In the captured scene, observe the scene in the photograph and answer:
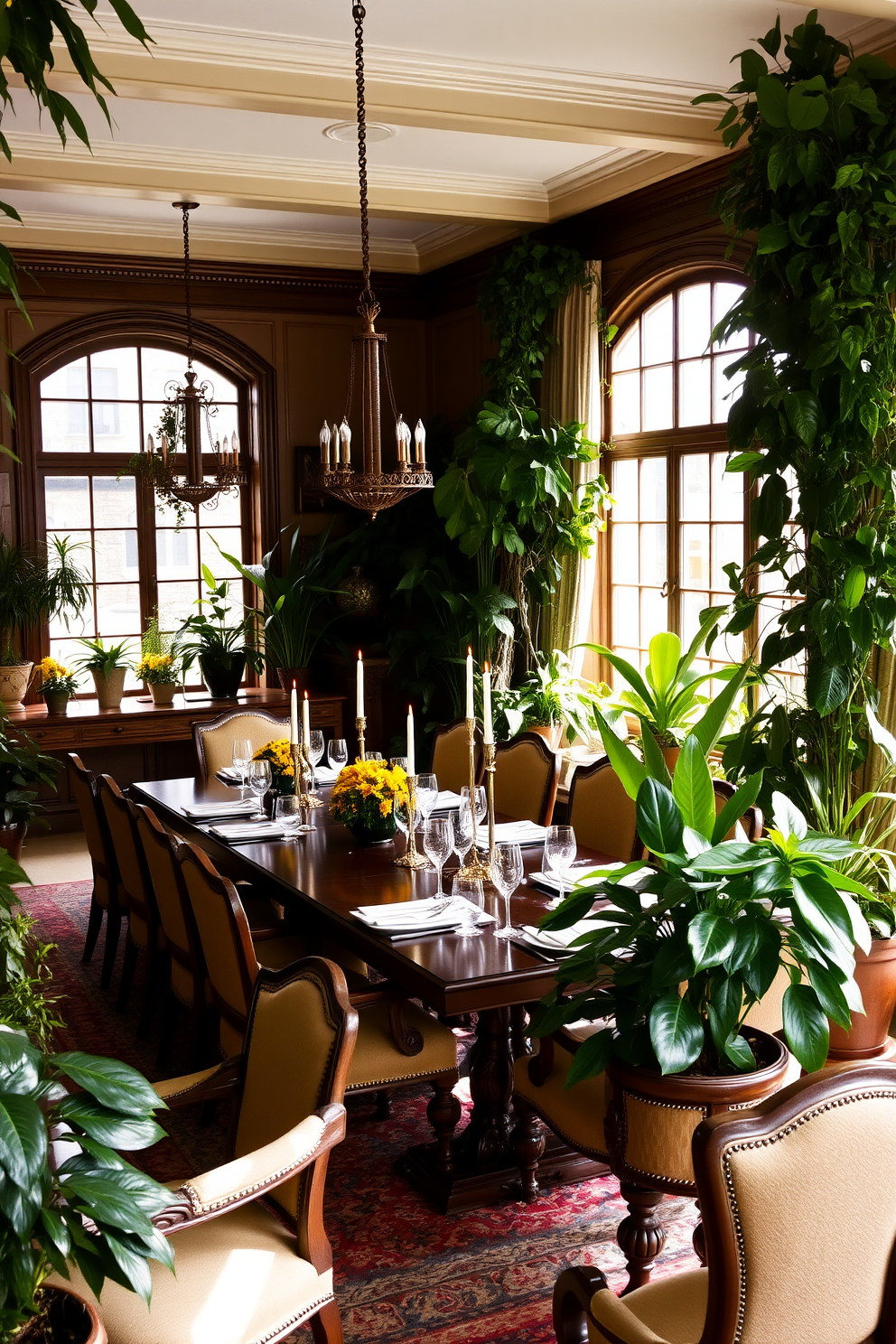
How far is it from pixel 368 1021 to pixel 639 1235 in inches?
39.8

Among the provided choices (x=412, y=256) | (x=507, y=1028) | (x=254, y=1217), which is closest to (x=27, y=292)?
(x=412, y=256)

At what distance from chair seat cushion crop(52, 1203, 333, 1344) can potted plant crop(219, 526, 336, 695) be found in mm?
5293

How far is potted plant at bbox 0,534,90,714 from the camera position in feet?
23.3

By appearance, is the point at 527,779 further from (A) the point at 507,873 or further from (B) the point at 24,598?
(B) the point at 24,598

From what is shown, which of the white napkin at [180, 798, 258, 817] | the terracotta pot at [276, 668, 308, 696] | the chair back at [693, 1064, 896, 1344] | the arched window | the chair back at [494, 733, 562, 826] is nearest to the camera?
the chair back at [693, 1064, 896, 1344]

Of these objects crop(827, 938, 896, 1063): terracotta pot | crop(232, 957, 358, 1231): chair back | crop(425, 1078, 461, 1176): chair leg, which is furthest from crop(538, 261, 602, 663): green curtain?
crop(232, 957, 358, 1231): chair back

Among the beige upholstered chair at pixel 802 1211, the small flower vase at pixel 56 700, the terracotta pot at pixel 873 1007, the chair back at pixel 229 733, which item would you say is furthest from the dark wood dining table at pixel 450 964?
the small flower vase at pixel 56 700

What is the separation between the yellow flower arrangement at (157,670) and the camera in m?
7.48

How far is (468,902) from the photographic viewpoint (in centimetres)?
318

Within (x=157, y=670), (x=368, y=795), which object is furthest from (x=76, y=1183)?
(x=157, y=670)

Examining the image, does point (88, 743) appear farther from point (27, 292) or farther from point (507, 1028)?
point (507, 1028)

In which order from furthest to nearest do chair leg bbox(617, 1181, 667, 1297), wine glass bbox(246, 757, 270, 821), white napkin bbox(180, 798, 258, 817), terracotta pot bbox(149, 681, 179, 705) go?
1. terracotta pot bbox(149, 681, 179, 705)
2. white napkin bbox(180, 798, 258, 817)
3. wine glass bbox(246, 757, 270, 821)
4. chair leg bbox(617, 1181, 667, 1297)

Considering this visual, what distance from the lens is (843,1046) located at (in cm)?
389

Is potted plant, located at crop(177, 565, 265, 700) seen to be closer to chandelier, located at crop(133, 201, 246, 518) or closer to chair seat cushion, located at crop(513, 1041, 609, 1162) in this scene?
chandelier, located at crop(133, 201, 246, 518)
